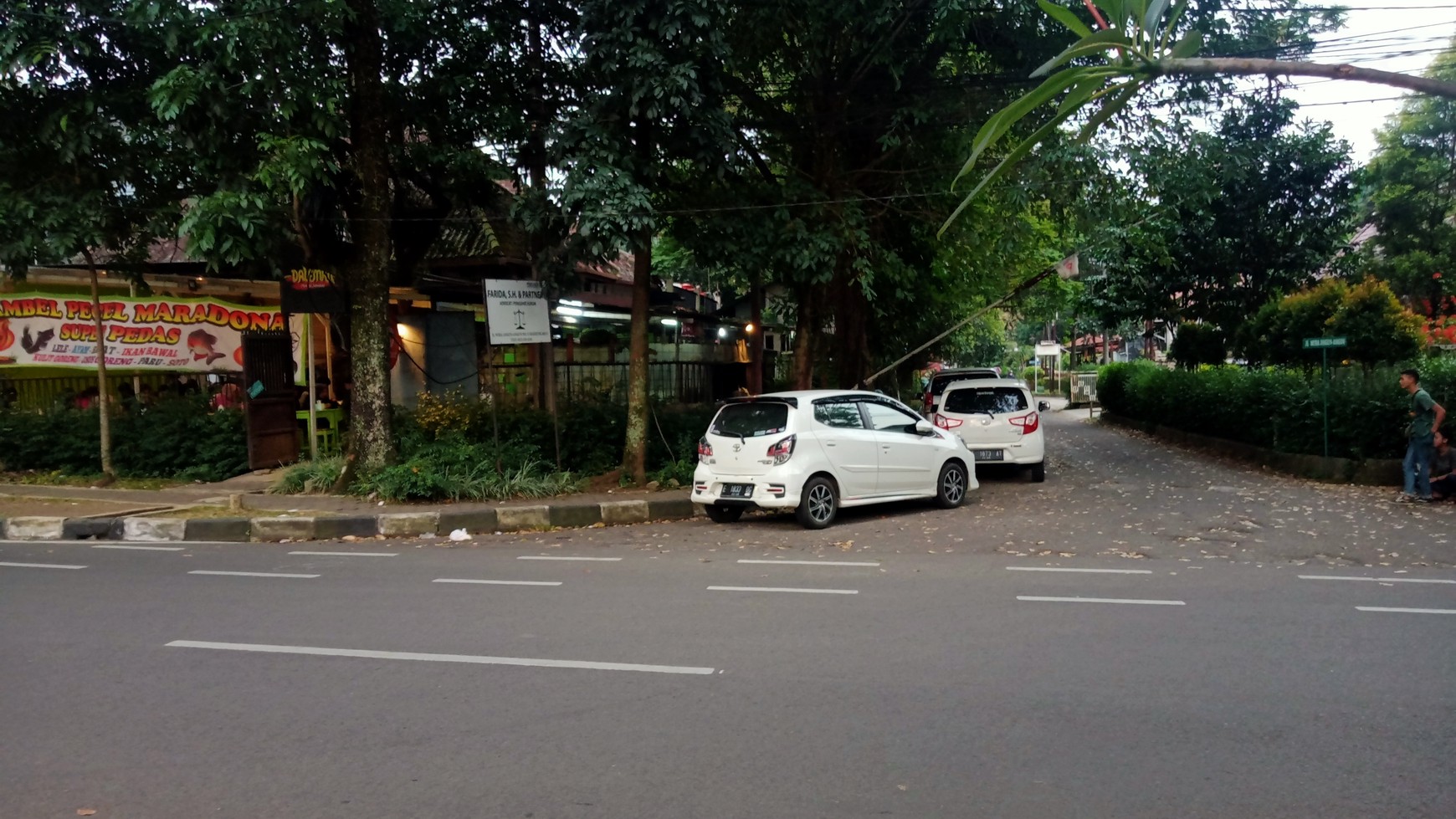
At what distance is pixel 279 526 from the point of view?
11703 millimetres

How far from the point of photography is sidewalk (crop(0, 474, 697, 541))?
464 inches

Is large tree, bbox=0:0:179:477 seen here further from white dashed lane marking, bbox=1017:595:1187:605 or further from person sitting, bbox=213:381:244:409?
white dashed lane marking, bbox=1017:595:1187:605

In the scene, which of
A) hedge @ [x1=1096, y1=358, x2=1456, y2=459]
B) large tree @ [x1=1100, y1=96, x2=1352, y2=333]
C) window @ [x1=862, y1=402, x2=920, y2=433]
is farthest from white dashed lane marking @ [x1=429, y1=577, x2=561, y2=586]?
large tree @ [x1=1100, y1=96, x2=1352, y2=333]

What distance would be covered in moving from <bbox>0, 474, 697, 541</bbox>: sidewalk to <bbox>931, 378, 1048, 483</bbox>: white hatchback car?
4.75 metres

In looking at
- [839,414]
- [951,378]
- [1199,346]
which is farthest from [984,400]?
[1199,346]

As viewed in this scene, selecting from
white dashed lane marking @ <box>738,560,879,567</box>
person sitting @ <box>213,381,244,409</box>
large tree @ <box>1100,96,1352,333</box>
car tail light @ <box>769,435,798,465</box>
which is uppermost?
large tree @ <box>1100,96,1352,333</box>

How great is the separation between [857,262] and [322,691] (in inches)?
395

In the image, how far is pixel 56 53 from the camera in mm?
11094

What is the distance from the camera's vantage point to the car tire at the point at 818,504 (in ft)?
36.8

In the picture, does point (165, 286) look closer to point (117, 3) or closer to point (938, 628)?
point (117, 3)

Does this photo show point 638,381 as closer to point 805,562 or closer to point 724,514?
point 724,514

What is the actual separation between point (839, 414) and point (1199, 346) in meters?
16.8

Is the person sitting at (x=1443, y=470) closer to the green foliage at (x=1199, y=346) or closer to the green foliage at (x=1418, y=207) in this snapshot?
the green foliage at (x=1199, y=346)

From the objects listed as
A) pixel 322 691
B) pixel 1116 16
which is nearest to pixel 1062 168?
pixel 322 691
